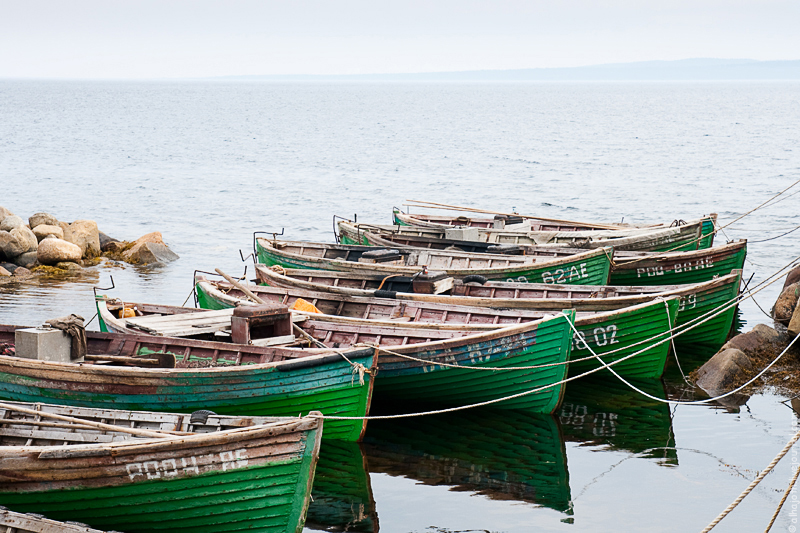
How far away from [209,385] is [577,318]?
21.0 feet

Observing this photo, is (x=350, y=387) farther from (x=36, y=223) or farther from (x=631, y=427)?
(x=36, y=223)

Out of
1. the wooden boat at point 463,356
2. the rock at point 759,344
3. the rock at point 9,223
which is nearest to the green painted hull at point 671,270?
the rock at point 759,344

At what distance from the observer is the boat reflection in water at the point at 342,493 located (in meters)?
10.5

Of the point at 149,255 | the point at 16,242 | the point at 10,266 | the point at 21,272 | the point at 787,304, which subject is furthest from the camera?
the point at 149,255

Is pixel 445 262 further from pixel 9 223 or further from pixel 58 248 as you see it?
pixel 9 223

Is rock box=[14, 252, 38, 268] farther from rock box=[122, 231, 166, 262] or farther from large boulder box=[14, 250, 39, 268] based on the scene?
rock box=[122, 231, 166, 262]

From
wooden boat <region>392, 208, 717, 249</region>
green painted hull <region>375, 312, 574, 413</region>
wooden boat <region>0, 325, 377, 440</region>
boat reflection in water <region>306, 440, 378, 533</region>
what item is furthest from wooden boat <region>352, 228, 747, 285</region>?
wooden boat <region>0, 325, 377, 440</region>

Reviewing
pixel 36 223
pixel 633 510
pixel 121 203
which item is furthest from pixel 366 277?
pixel 121 203

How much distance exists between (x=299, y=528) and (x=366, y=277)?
9.50m

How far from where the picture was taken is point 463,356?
13.2 m

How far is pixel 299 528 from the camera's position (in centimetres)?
885

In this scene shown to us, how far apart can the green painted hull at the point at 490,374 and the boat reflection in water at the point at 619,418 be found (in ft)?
2.49

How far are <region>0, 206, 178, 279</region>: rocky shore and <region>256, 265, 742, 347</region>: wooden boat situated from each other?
11100 mm

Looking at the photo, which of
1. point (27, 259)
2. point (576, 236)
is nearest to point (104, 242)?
point (27, 259)
